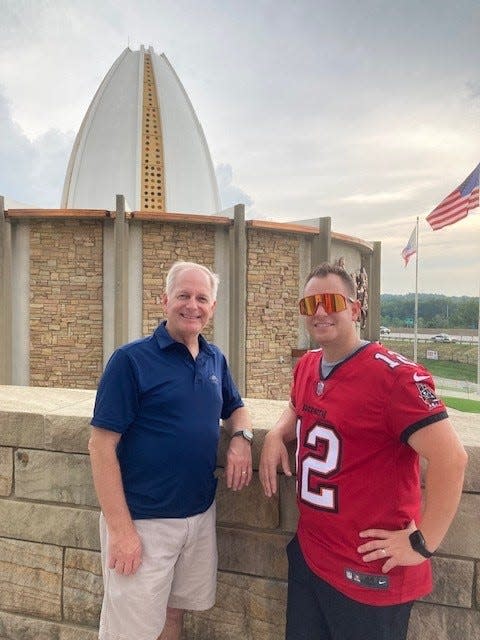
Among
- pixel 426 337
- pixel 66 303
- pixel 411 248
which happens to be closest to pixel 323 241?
pixel 66 303

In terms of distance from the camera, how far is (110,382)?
1563 millimetres

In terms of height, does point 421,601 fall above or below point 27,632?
above

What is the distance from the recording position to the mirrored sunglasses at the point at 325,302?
153 centimetres

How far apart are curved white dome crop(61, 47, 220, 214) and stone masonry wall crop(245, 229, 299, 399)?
23.0 ft

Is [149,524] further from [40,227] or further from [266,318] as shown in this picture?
[40,227]

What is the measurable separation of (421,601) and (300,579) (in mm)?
601

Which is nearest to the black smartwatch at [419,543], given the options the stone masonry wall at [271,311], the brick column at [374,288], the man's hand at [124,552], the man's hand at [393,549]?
the man's hand at [393,549]

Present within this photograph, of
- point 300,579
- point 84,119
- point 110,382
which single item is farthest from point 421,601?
point 84,119

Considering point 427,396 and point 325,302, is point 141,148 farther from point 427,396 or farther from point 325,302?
point 427,396

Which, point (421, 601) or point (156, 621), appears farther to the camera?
point (421, 601)

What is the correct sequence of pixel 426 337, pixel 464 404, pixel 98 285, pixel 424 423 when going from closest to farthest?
pixel 424 423 → pixel 98 285 → pixel 464 404 → pixel 426 337

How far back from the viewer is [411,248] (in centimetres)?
2117

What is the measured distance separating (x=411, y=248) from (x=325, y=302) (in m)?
21.4

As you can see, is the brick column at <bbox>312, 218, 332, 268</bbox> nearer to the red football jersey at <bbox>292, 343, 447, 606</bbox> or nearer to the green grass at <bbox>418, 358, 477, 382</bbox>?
the red football jersey at <bbox>292, 343, 447, 606</bbox>
